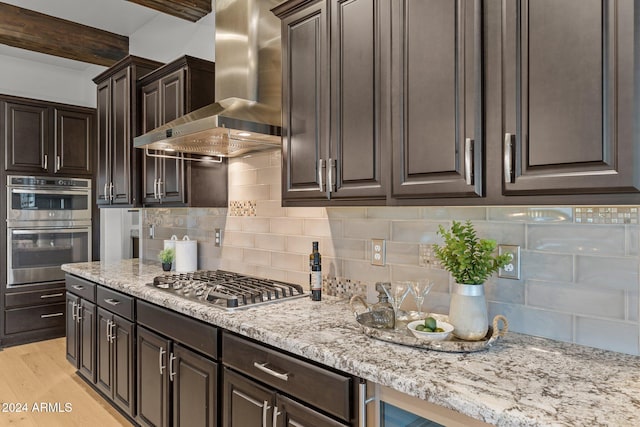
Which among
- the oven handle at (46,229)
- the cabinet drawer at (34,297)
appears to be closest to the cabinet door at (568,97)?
the oven handle at (46,229)

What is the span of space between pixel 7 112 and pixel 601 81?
198 inches

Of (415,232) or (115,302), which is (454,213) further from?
(115,302)

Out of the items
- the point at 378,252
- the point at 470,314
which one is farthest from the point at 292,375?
the point at 378,252

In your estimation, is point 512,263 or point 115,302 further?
point 115,302

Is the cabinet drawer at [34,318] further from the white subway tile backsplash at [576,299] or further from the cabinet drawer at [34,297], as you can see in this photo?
the white subway tile backsplash at [576,299]

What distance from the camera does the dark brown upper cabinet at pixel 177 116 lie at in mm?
2773

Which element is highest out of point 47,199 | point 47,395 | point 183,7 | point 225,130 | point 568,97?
point 183,7

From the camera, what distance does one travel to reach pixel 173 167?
2916 mm

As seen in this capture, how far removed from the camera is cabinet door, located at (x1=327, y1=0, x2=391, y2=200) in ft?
5.22

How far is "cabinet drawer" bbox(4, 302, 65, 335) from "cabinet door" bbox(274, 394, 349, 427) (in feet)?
13.0

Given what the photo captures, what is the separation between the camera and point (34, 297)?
433 cm

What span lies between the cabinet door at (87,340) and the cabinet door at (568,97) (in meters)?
2.97

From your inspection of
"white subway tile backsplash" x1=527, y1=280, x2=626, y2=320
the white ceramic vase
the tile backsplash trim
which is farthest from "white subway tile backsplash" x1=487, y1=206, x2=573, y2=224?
the white ceramic vase

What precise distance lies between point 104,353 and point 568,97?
3042 mm
